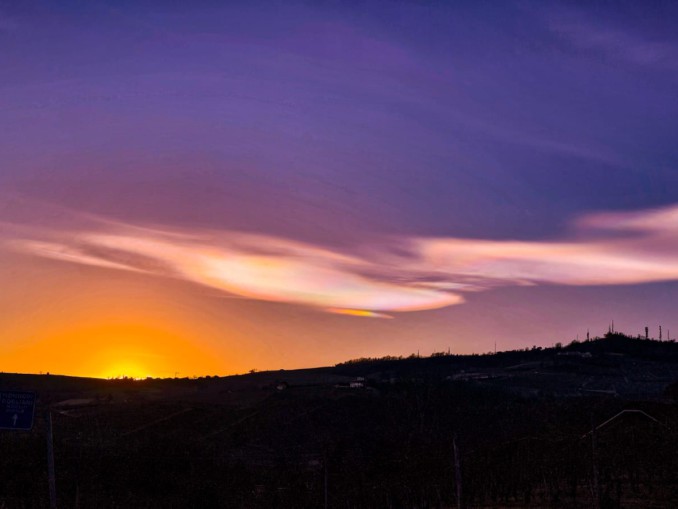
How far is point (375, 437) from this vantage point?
76.0 meters

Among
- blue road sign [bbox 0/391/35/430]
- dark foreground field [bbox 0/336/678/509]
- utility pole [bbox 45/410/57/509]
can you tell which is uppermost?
blue road sign [bbox 0/391/35/430]

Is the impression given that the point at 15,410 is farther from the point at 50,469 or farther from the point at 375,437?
the point at 375,437

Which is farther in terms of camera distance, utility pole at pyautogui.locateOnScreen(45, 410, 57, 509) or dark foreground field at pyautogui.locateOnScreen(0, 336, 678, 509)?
dark foreground field at pyautogui.locateOnScreen(0, 336, 678, 509)

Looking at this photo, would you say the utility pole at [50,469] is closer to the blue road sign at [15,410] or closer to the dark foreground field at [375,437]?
the blue road sign at [15,410]

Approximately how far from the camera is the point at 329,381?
11112 cm

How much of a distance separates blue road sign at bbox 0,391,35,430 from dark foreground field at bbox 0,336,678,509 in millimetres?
13909

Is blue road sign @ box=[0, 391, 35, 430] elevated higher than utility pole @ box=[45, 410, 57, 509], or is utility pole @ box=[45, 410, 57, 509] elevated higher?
blue road sign @ box=[0, 391, 35, 430]

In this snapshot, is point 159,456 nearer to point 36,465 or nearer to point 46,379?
point 36,465

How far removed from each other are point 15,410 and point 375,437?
5839cm

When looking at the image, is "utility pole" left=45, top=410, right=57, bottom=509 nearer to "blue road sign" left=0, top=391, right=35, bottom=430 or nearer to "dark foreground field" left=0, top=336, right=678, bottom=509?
"blue road sign" left=0, top=391, right=35, bottom=430

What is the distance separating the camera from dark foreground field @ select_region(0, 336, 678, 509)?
4238 centimetres

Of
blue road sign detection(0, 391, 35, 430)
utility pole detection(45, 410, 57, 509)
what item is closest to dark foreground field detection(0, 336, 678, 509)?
utility pole detection(45, 410, 57, 509)

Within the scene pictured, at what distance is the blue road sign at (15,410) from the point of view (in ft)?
65.3

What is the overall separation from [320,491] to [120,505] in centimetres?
1169
